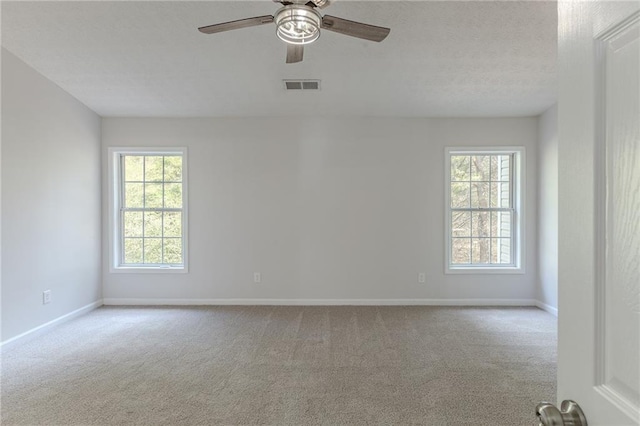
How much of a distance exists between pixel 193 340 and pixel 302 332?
112 centimetres

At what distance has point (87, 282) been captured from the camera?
4703 mm

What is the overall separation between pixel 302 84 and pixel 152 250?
320 cm

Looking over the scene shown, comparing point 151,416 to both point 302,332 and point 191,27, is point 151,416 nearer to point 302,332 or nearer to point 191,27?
point 302,332

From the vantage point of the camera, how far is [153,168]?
5145mm

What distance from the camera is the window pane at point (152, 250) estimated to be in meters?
5.14

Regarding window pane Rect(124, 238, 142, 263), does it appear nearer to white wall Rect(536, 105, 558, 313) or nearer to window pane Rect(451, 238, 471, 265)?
window pane Rect(451, 238, 471, 265)

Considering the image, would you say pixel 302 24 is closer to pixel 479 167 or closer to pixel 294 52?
pixel 294 52

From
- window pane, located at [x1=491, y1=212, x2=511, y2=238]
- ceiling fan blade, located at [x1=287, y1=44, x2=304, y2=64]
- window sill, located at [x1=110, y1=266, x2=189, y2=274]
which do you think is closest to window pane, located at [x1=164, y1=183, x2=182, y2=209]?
window sill, located at [x1=110, y1=266, x2=189, y2=274]

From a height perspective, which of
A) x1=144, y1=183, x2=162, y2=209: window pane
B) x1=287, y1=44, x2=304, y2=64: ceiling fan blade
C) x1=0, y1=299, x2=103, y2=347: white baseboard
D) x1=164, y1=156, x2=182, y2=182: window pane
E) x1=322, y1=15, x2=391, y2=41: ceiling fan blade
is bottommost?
x1=0, y1=299, x2=103, y2=347: white baseboard

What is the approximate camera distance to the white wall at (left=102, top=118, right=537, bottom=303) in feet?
16.2

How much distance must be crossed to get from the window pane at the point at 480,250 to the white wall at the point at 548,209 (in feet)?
2.17

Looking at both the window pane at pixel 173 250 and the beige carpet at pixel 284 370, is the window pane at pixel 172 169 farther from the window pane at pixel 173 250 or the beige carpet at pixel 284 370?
the beige carpet at pixel 284 370

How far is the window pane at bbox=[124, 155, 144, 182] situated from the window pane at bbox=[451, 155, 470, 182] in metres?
4.49

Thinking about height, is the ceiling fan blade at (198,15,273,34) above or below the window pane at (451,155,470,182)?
above
